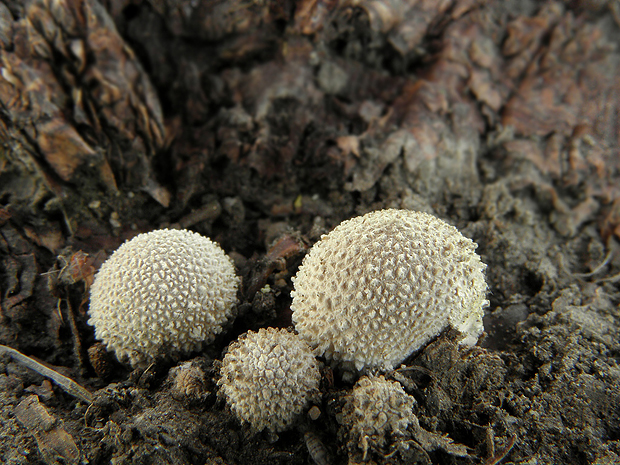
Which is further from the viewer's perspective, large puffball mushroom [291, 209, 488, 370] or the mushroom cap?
large puffball mushroom [291, 209, 488, 370]

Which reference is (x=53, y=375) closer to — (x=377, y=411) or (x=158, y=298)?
(x=158, y=298)

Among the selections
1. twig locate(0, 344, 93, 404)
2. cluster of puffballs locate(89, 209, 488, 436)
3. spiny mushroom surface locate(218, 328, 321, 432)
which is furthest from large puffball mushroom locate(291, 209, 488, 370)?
twig locate(0, 344, 93, 404)

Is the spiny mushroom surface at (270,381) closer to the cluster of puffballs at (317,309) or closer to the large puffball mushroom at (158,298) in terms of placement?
the cluster of puffballs at (317,309)

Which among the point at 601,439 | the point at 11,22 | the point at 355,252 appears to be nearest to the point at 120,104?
the point at 11,22

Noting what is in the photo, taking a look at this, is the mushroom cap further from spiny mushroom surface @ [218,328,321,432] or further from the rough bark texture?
spiny mushroom surface @ [218,328,321,432]

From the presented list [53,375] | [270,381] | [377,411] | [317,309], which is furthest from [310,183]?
[53,375]

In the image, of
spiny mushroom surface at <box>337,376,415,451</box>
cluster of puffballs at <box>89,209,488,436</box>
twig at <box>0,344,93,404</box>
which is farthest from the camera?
twig at <box>0,344,93,404</box>

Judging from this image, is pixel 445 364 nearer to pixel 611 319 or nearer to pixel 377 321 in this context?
pixel 377 321
